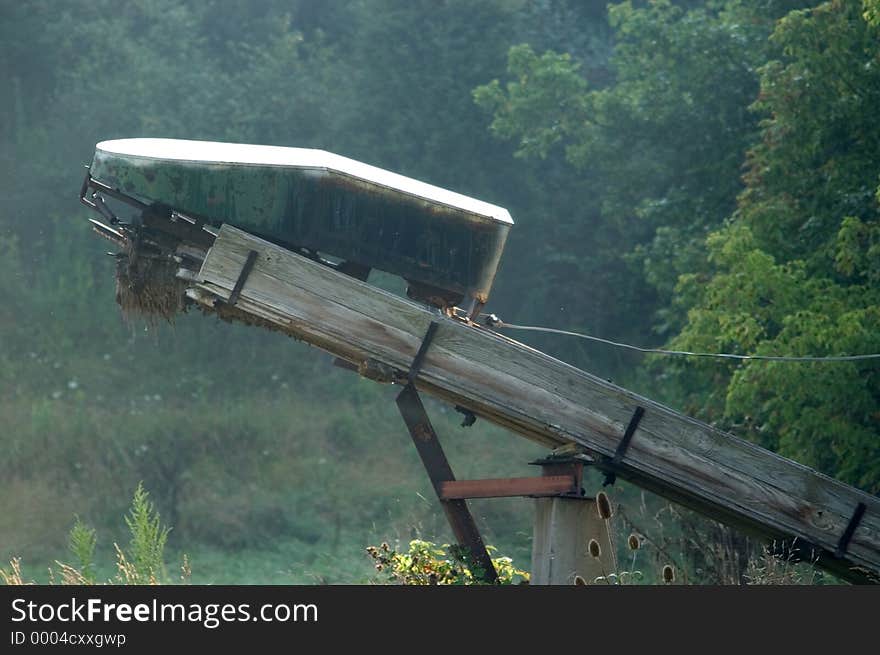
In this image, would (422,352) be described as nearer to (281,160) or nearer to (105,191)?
(281,160)

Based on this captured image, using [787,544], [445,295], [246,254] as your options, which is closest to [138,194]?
[246,254]

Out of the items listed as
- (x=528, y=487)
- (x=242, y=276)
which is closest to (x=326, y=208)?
(x=242, y=276)

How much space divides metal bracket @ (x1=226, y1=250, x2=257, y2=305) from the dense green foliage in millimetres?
7092

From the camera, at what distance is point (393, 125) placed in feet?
95.3

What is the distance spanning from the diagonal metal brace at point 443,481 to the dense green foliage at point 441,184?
19.3ft

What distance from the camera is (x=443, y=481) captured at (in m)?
7.61

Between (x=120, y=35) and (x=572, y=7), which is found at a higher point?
(x=572, y=7)

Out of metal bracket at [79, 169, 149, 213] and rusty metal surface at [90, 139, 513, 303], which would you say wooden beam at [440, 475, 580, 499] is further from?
metal bracket at [79, 169, 149, 213]

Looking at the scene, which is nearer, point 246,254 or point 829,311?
point 246,254

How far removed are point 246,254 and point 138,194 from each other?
0.69 metres

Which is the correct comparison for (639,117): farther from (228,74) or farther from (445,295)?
A: (445,295)

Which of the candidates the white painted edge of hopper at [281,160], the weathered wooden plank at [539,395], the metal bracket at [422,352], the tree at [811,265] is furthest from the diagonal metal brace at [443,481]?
the tree at [811,265]

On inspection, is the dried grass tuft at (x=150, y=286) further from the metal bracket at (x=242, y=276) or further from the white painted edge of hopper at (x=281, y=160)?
the white painted edge of hopper at (x=281, y=160)

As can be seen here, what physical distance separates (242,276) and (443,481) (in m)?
1.71
